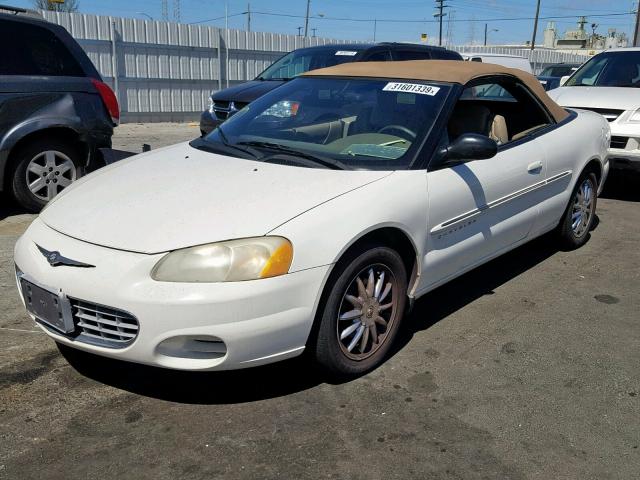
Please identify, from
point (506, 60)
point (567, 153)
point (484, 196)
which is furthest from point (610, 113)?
point (506, 60)

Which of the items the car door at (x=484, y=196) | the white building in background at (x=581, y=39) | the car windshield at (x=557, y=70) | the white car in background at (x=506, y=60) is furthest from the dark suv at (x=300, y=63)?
the white building in background at (x=581, y=39)

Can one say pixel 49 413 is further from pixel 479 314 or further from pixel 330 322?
pixel 479 314

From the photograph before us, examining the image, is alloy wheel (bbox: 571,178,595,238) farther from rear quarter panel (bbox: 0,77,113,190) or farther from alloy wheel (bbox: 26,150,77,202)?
alloy wheel (bbox: 26,150,77,202)

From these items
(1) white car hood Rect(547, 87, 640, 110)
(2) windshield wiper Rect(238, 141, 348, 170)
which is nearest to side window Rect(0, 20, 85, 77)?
(2) windshield wiper Rect(238, 141, 348, 170)

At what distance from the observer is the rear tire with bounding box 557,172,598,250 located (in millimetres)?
5355

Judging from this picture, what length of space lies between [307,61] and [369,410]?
775 centimetres

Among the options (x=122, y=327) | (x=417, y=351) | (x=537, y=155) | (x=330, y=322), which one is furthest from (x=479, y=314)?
(x=122, y=327)

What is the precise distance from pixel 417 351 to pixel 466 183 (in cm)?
103

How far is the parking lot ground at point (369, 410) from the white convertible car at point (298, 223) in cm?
30

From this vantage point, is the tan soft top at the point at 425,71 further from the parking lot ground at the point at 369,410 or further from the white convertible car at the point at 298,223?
the parking lot ground at the point at 369,410

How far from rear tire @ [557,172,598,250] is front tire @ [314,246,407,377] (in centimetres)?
243

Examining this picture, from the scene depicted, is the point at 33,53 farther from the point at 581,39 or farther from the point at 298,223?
the point at 581,39

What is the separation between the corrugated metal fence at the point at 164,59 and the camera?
46.3ft

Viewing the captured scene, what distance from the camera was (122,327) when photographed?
9.34 feet
